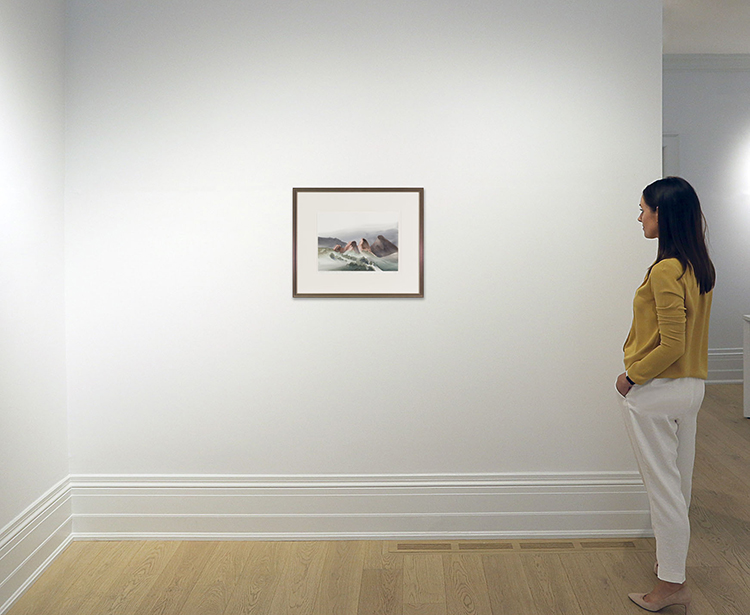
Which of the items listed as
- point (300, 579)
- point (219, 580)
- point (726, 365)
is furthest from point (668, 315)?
point (726, 365)

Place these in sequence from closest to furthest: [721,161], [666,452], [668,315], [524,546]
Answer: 1. [668,315]
2. [666,452]
3. [524,546]
4. [721,161]

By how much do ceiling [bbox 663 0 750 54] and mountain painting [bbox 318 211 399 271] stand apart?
96.5 inches

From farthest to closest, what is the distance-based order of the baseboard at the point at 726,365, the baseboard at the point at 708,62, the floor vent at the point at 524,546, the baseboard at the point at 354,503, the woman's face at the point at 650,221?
the baseboard at the point at 726,365
the baseboard at the point at 708,62
the baseboard at the point at 354,503
the floor vent at the point at 524,546
the woman's face at the point at 650,221

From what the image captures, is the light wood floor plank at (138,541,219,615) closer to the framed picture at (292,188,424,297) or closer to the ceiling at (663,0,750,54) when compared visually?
the framed picture at (292,188,424,297)

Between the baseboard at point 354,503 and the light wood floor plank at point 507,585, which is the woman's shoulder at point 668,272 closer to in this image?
the baseboard at point 354,503

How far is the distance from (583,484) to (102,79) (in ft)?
9.74

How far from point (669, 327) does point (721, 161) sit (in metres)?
→ 4.78

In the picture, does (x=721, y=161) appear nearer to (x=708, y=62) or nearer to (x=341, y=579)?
(x=708, y=62)

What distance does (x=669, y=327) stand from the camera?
7.06 ft

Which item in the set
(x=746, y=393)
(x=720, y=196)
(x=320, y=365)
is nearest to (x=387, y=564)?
(x=320, y=365)

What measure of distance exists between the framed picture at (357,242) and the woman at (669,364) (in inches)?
40.1

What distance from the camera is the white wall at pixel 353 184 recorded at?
9.21ft

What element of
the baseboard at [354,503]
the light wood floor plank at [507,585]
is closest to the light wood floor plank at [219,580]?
the baseboard at [354,503]

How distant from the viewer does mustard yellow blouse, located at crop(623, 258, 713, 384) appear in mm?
2148
